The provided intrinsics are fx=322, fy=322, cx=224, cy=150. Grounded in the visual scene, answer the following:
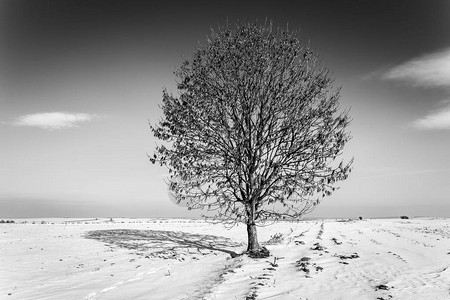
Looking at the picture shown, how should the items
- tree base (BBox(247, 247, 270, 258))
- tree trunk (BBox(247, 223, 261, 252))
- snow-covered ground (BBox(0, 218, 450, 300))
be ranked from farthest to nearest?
tree trunk (BBox(247, 223, 261, 252)) < tree base (BBox(247, 247, 270, 258)) < snow-covered ground (BBox(0, 218, 450, 300))

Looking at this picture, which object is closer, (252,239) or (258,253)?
(258,253)

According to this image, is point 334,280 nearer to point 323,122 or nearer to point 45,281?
point 323,122

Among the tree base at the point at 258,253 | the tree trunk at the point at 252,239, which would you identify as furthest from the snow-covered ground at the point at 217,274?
the tree trunk at the point at 252,239

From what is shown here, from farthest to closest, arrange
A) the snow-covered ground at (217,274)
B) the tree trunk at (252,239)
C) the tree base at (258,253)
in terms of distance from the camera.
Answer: the tree trunk at (252,239)
the tree base at (258,253)
the snow-covered ground at (217,274)

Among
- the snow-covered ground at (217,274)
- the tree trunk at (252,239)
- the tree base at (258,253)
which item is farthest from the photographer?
the tree trunk at (252,239)

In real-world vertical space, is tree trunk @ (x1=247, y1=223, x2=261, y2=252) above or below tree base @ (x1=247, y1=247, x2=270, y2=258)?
above

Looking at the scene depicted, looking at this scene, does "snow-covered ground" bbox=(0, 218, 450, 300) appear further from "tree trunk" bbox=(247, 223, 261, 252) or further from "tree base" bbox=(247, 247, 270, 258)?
"tree trunk" bbox=(247, 223, 261, 252)

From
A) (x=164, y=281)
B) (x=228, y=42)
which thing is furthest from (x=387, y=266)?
(x=228, y=42)

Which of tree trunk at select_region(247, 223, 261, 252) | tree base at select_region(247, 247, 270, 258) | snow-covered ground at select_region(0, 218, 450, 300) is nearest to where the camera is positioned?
snow-covered ground at select_region(0, 218, 450, 300)

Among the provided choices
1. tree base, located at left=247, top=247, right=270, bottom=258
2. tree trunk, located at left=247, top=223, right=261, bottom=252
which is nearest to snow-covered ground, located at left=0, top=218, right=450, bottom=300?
tree base, located at left=247, top=247, right=270, bottom=258

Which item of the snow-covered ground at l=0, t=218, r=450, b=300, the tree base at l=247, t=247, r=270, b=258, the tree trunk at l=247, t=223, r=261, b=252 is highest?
the tree trunk at l=247, t=223, r=261, b=252

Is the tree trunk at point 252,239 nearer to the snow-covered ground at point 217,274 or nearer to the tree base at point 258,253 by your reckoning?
the tree base at point 258,253

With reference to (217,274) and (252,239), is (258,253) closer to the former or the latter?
(252,239)

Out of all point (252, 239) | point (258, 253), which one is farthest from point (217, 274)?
point (252, 239)
